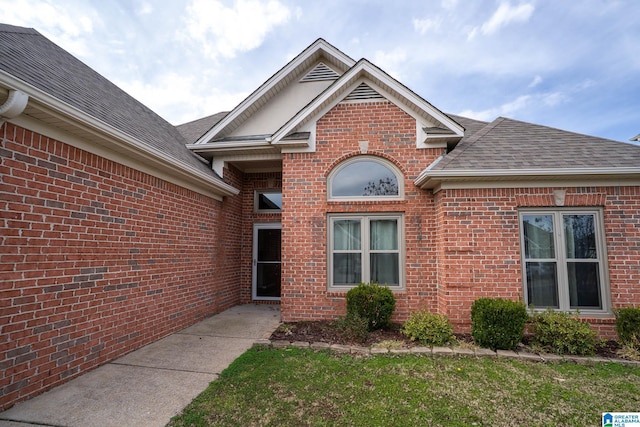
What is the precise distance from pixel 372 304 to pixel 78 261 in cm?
465

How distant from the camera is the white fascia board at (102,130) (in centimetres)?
309

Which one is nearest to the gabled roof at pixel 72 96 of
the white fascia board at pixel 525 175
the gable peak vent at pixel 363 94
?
the gable peak vent at pixel 363 94

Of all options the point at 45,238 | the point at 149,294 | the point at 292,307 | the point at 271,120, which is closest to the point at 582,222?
the point at 292,307

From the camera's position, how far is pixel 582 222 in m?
5.71

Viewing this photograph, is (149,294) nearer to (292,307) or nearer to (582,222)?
(292,307)

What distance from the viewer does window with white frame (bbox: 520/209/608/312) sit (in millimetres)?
5586

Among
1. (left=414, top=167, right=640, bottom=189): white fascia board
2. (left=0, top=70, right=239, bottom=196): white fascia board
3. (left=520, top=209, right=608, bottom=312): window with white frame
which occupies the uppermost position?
(left=0, top=70, right=239, bottom=196): white fascia board

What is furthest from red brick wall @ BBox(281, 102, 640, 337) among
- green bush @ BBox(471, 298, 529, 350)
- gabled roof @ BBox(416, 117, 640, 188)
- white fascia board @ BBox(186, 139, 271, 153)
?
white fascia board @ BBox(186, 139, 271, 153)

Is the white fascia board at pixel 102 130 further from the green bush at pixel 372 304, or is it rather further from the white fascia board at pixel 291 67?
the green bush at pixel 372 304

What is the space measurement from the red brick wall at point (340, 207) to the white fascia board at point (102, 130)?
7.13 ft

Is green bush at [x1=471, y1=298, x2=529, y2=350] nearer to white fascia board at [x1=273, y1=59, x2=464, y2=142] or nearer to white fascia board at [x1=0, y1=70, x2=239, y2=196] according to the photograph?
white fascia board at [x1=273, y1=59, x2=464, y2=142]

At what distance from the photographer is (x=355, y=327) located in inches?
215

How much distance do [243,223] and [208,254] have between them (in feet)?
6.56

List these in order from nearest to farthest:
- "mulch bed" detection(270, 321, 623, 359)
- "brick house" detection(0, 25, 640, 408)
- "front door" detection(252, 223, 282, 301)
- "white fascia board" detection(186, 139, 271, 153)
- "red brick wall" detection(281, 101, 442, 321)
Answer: "brick house" detection(0, 25, 640, 408)
"mulch bed" detection(270, 321, 623, 359)
"red brick wall" detection(281, 101, 442, 321)
"white fascia board" detection(186, 139, 271, 153)
"front door" detection(252, 223, 282, 301)
